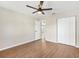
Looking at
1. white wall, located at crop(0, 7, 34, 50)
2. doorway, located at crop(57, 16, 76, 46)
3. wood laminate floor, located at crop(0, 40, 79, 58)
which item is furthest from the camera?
doorway, located at crop(57, 16, 76, 46)

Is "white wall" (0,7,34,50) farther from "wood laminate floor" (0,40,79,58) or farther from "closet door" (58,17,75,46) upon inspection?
"closet door" (58,17,75,46)

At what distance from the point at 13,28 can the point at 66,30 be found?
135 inches

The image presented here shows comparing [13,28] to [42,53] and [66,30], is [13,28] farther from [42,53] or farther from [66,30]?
[66,30]

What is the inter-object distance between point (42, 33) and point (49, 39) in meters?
2.16

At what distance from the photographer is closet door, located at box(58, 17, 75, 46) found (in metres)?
5.14

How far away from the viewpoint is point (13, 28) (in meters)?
5.09

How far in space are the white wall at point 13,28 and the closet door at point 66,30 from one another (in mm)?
2530

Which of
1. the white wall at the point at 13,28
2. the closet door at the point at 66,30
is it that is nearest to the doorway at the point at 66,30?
the closet door at the point at 66,30

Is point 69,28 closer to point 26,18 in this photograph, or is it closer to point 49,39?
point 49,39

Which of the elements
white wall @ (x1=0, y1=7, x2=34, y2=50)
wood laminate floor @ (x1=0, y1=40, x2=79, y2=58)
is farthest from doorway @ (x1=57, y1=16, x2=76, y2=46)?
white wall @ (x1=0, y1=7, x2=34, y2=50)

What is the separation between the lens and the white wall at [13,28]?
4.45 meters

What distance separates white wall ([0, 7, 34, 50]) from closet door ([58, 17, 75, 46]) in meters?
2.53

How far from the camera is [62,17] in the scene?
19.3 feet

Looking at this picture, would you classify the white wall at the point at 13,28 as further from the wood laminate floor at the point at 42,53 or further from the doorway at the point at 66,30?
the doorway at the point at 66,30
